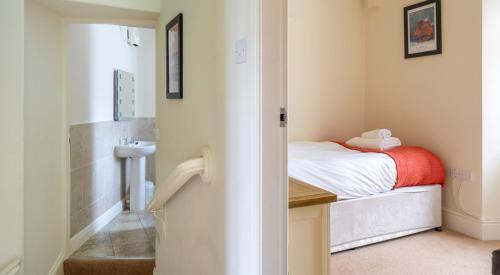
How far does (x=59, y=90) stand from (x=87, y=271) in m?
1.50

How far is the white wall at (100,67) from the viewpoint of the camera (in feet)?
10.5

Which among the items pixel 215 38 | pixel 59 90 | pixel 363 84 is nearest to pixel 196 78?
pixel 215 38

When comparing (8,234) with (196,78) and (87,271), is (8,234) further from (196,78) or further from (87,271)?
(87,271)

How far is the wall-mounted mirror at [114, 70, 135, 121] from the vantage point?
4258mm

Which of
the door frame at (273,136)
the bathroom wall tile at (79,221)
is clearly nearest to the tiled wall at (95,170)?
the bathroom wall tile at (79,221)

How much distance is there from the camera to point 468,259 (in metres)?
2.90

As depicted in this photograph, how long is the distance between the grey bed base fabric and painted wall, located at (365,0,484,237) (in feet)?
1.20

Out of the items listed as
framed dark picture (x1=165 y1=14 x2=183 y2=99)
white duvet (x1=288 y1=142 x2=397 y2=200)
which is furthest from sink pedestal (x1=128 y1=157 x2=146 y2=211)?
framed dark picture (x1=165 y1=14 x2=183 y2=99)

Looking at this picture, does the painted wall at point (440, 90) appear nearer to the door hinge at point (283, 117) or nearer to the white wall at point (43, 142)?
the door hinge at point (283, 117)

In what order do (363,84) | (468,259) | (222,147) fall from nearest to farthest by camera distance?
(222,147), (468,259), (363,84)

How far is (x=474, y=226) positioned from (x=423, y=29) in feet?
6.97

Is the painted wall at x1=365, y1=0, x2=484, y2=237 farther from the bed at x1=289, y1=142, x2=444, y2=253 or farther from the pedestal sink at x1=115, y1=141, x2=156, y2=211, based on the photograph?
the pedestal sink at x1=115, y1=141, x2=156, y2=211

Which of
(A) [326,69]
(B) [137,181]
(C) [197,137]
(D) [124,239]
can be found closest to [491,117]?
(A) [326,69]

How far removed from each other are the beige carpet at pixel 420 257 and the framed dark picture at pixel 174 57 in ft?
5.74
